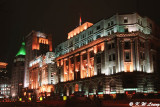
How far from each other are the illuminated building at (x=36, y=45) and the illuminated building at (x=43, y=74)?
8.14m

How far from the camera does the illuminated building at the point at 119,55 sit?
6125 centimetres

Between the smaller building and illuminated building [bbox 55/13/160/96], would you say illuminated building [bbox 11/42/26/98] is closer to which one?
the smaller building

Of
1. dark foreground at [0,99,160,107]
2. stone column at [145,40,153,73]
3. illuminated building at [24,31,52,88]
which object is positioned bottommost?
dark foreground at [0,99,160,107]

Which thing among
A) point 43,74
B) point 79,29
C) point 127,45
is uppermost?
point 79,29

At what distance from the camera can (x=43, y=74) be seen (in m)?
116

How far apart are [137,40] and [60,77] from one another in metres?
46.7

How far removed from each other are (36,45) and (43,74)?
32.3 meters

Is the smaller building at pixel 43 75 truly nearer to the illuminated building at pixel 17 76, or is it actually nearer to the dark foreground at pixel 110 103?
the illuminated building at pixel 17 76

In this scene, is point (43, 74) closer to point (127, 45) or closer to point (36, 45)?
point (36, 45)

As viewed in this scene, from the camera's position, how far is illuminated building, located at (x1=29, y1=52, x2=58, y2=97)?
106500 millimetres

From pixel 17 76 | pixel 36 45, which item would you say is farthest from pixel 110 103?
pixel 17 76

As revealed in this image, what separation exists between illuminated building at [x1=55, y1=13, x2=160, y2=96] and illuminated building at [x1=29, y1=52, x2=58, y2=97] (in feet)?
84.0

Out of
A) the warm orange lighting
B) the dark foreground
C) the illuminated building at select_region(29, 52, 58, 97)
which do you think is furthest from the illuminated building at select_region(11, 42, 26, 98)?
the dark foreground

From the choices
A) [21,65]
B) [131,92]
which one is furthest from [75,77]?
[21,65]
